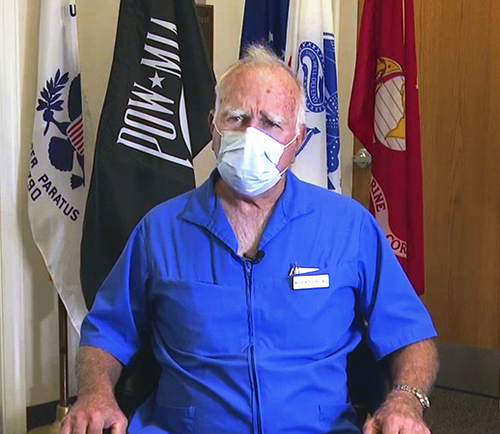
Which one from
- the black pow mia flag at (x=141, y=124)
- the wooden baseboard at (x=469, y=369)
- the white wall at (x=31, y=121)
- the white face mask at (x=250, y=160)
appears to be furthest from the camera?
the wooden baseboard at (x=469, y=369)

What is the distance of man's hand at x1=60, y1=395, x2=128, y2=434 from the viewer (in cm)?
138

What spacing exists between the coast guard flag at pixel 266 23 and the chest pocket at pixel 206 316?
1417mm

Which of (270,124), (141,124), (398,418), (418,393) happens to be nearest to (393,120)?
(141,124)

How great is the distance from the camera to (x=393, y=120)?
265 centimetres

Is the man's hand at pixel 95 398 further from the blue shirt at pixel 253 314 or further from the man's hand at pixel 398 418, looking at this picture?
the man's hand at pixel 398 418

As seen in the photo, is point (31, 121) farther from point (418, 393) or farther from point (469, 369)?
point (469, 369)

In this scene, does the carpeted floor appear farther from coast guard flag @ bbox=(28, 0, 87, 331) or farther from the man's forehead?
the man's forehead

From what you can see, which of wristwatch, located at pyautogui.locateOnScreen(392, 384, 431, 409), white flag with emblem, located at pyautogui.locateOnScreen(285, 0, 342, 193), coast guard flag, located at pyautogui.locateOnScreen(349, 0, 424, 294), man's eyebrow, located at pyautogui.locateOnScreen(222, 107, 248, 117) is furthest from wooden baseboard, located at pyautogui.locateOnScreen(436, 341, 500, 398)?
man's eyebrow, located at pyautogui.locateOnScreen(222, 107, 248, 117)

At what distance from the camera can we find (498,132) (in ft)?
9.81

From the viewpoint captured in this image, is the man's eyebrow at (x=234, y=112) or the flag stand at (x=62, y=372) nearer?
the man's eyebrow at (x=234, y=112)

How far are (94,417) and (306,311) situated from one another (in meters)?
0.49

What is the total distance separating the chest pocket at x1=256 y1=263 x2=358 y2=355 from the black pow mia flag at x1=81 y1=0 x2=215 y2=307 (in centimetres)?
91

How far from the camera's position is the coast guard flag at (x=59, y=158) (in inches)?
93.9

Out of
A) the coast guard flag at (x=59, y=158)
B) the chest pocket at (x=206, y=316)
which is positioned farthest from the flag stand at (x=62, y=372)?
the chest pocket at (x=206, y=316)
